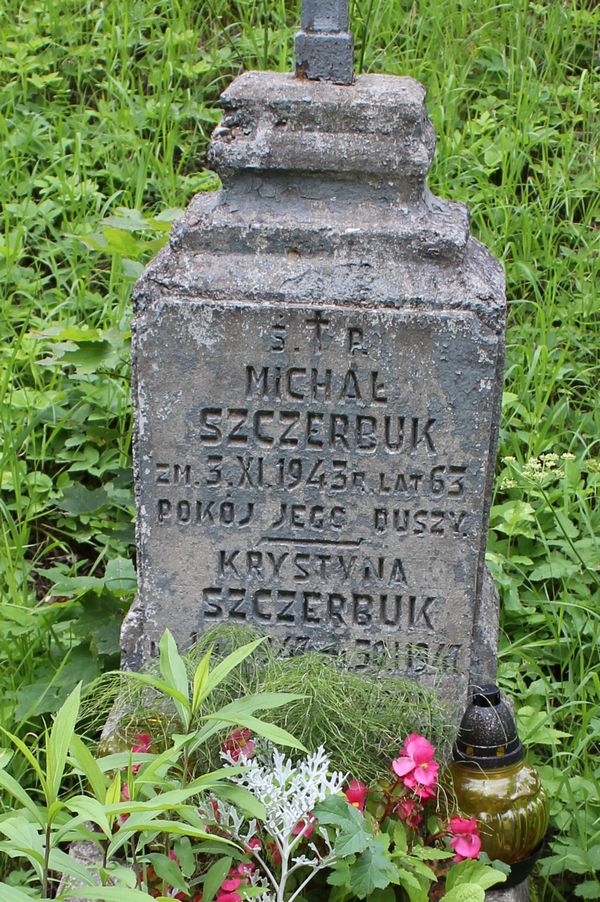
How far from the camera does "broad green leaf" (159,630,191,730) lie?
6.78 feet

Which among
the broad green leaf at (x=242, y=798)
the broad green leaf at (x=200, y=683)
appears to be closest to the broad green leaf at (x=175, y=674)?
the broad green leaf at (x=200, y=683)

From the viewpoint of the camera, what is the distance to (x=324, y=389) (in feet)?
7.91

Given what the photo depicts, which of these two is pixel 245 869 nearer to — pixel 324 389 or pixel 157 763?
pixel 157 763

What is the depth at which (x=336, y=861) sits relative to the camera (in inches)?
82.3

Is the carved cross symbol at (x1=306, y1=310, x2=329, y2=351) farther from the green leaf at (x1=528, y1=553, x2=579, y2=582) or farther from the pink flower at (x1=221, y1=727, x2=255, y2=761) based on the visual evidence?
the green leaf at (x1=528, y1=553, x2=579, y2=582)

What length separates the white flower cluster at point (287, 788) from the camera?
6.86ft

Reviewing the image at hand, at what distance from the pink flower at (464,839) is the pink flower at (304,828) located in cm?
30

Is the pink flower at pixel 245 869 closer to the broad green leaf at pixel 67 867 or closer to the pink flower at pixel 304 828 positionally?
the pink flower at pixel 304 828

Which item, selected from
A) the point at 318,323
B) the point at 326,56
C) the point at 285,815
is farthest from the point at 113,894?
the point at 326,56

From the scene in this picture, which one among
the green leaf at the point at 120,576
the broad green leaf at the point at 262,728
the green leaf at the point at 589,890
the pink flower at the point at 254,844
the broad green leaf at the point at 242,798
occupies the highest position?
the broad green leaf at the point at 262,728

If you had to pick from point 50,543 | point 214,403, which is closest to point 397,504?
point 214,403

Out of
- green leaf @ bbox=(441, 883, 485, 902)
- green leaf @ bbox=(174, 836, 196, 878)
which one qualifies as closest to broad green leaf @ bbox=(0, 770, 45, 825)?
green leaf @ bbox=(174, 836, 196, 878)

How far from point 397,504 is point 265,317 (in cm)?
46

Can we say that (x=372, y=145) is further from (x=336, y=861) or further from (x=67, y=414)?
(x=67, y=414)
